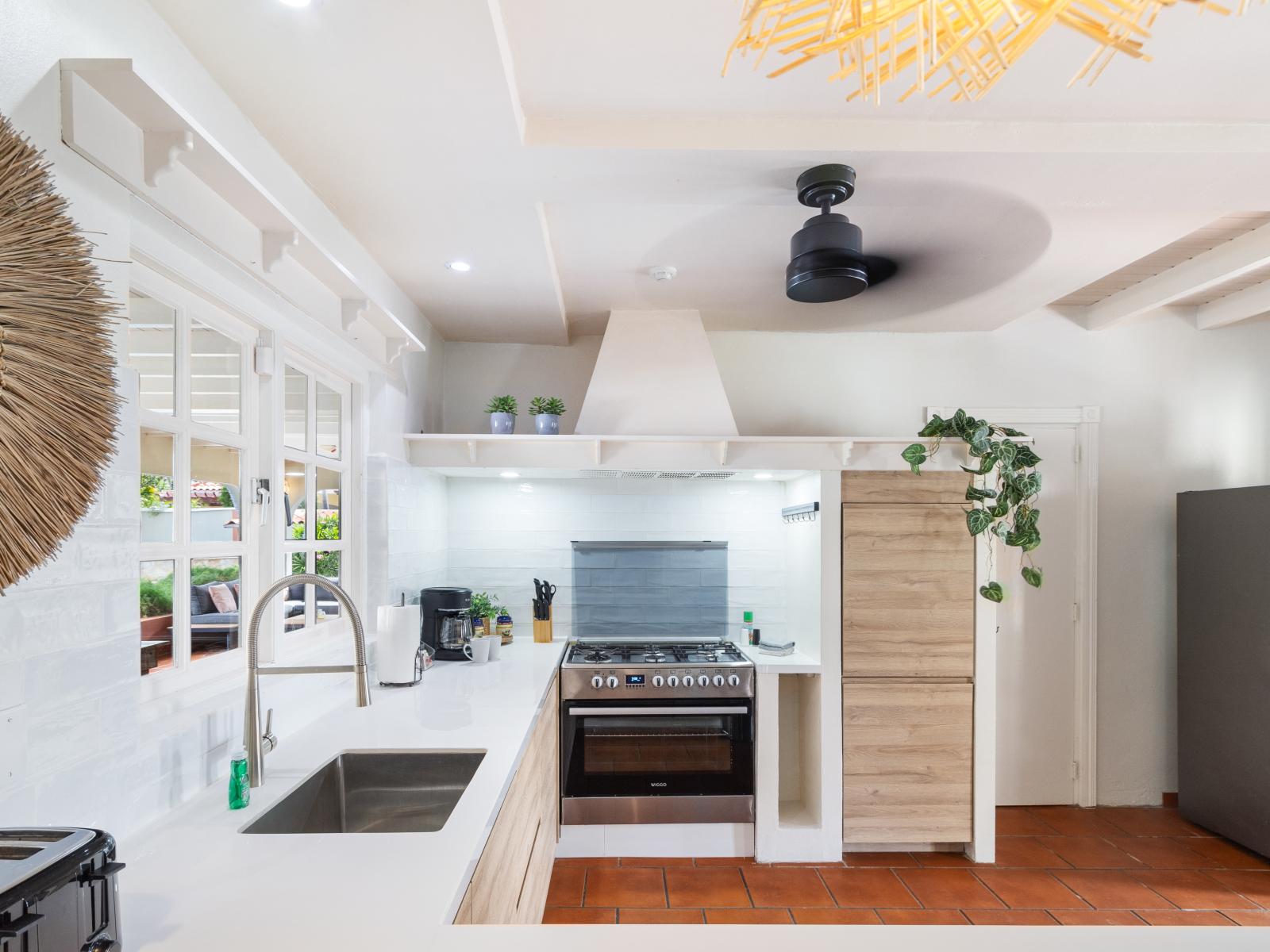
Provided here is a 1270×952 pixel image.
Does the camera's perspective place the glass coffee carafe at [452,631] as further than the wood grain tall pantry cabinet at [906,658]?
No

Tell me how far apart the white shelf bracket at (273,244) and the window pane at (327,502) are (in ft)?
2.91

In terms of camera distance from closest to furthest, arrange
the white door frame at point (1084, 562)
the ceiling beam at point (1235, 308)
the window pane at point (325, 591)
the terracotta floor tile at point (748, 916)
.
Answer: the window pane at point (325, 591)
the terracotta floor tile at point (748, 916)
the ceiling beam at point (1235, 308)
the white door frame at point (1084, 562)

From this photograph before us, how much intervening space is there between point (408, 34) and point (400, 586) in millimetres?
2124

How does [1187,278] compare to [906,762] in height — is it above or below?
above

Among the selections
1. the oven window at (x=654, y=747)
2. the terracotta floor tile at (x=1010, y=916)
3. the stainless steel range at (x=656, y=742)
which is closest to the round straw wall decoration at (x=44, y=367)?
the stainless steel range at (x=656, y=742)

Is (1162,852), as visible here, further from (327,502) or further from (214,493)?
(214,493)

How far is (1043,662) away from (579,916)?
2.67 metres

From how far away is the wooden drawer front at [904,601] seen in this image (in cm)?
339

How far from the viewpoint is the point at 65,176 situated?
119 centimetres

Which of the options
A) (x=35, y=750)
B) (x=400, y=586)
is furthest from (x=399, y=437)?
(x=35, y=750)

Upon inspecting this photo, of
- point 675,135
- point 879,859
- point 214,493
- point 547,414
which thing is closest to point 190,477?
point 214,493

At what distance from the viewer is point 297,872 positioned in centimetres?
127

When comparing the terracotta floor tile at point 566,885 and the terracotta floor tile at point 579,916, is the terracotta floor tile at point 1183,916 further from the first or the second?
the terracotta floor tile at point 566,885

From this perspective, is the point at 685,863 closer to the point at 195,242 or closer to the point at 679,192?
the point at 679,192
